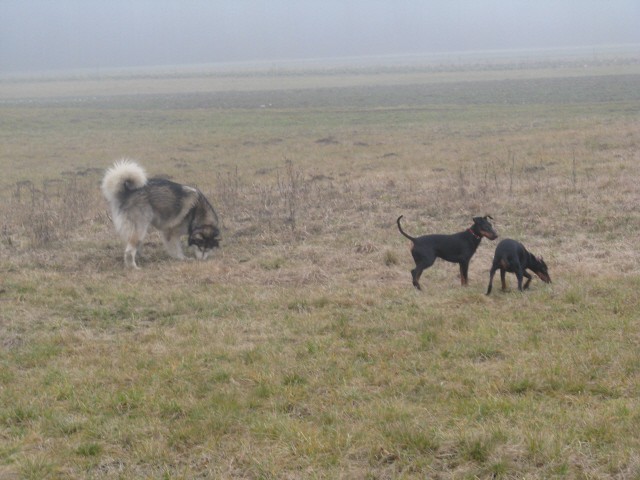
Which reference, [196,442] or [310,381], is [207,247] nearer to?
[310,381]

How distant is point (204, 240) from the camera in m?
12.2

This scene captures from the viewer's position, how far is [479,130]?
1254 inches

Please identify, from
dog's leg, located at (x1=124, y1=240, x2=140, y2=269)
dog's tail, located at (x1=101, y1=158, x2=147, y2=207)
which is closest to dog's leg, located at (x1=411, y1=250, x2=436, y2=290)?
dog's leg, located at (x1=124, y1=240, x2=140, y2=269)

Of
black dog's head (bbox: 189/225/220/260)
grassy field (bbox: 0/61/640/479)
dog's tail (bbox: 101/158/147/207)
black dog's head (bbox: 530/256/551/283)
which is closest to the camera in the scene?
grassy field (bbox: 0/61/640/479)

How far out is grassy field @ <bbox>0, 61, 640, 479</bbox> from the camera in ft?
16.5

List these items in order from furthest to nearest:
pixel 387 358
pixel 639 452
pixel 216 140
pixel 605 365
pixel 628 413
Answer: pixel 216 140, pixel 387 358, pixel 605 365, pixel 628 413, pixel 639 452

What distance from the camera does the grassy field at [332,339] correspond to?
502 centimetres

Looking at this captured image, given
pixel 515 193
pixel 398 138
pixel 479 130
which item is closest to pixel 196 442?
pixel 515 193

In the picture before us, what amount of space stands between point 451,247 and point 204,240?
446 centimetres

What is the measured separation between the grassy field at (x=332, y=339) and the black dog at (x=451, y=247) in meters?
0.40

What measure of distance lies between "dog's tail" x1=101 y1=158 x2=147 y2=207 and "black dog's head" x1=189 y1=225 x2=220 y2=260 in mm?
1231

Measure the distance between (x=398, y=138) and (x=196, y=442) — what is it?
1018 inches

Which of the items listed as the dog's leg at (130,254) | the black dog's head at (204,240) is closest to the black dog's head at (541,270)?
the black dog's head at (204,240)

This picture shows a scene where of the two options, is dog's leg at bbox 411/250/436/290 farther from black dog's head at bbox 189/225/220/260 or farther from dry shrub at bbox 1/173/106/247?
dry shrub at bbox 1/173/106/247
